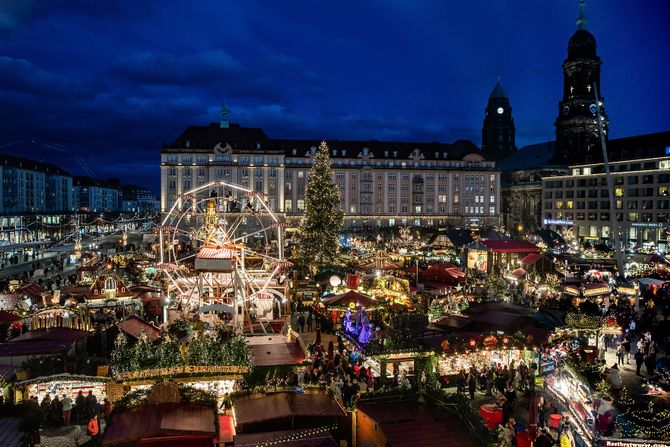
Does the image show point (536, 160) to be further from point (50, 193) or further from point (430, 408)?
point (50, 193)

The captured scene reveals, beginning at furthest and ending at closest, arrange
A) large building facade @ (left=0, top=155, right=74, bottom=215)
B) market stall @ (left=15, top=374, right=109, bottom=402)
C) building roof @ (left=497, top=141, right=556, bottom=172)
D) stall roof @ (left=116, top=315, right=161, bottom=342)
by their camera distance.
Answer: large building facade @ (left=0, top=155, right=74, bottom=215) < building roof @ (left=497, top=141, right=556, bottom=172) < stall roof @ (left=116, top=315, right=161, bottom=342) < market stall @ (left=15, top=374, right=109, bottom=402)

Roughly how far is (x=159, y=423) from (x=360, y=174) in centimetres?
8274

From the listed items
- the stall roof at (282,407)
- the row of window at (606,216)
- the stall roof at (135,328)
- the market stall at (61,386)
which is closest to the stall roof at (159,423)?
the stall roof at (282,407)

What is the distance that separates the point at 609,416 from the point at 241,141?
80.1 m

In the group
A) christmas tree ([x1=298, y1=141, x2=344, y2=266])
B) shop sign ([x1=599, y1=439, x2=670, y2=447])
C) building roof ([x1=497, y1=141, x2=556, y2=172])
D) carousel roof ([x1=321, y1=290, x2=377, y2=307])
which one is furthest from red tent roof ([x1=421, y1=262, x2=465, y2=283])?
building roof ([x1=497, y1=141, x2=556, y2=172])

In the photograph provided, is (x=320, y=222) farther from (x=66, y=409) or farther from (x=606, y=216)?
(x=606, y=216)

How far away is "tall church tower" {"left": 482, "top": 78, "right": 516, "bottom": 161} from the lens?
13062 centimetres

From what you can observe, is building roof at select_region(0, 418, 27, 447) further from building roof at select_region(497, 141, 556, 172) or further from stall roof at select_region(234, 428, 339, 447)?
building roof at select_region(497, 141, 556, 172)

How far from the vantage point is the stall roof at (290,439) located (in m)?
9.73

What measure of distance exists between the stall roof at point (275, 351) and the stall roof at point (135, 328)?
340cm

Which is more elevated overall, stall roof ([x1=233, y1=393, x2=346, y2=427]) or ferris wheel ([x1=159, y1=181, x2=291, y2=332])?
ferris wheel ([x1=159, y1=181, x2=291, y2=332])

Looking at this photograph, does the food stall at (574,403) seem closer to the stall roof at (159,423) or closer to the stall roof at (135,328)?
the stall roof at (159,423)

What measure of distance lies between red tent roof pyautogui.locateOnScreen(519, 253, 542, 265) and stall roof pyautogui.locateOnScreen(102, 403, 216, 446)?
29.1m

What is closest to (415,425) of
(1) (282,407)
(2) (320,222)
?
(1) (282,407)
